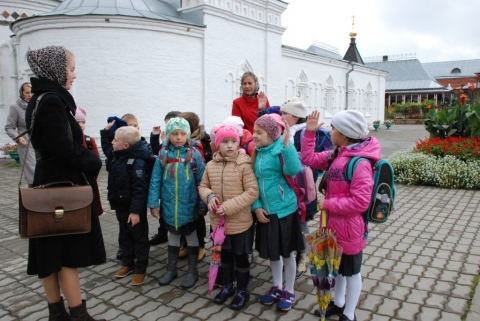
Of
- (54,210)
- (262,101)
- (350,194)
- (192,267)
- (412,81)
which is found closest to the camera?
(54,210)

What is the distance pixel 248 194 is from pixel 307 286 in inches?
46.0

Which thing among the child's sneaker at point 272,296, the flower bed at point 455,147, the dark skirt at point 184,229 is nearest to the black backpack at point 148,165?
the dark skirt at point 184,229

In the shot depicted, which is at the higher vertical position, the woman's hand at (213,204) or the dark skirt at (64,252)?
the woman's hand at (213,204)

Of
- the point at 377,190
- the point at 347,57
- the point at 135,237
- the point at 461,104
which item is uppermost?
the point at 347,57

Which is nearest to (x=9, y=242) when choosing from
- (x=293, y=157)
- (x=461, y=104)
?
(x=293, y=157)

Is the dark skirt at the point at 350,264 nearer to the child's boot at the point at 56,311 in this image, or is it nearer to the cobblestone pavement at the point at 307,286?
the cobblestone pavement at the point at 307,286

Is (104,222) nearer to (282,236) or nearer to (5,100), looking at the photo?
(282,236)

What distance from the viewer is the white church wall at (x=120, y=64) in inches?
456

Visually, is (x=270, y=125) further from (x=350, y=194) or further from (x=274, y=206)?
(x=350, y=194)

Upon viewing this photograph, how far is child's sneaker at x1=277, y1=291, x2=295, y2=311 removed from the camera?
3078mm

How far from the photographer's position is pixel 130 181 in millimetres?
3518

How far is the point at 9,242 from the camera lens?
492 cm

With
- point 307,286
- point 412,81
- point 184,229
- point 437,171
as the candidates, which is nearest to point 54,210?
point 184,229

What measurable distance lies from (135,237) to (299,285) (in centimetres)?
161
